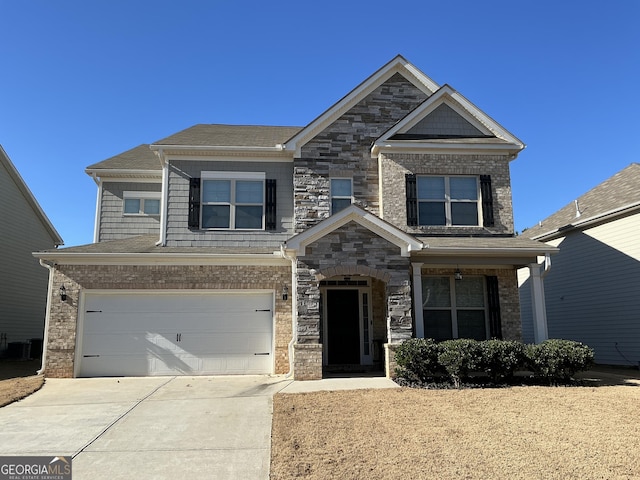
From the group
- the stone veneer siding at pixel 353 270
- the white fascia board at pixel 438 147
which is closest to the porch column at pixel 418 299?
the stone veneer siding at pixel 353 270

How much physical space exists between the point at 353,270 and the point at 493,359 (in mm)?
3617

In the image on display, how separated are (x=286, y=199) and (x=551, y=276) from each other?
986 centimetres

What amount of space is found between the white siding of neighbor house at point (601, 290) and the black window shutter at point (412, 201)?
6286mm

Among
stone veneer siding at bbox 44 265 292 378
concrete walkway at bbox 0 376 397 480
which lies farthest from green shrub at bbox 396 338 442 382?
stone veneer siding at bbox 44 265 292 378

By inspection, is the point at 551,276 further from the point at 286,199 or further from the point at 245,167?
the point at 245,167

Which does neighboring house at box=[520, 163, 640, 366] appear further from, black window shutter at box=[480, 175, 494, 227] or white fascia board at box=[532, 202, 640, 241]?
black window shutter at box=[480, 175, 494, 227]

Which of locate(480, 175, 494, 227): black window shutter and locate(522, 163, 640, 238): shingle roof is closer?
locate(480, 175, 494, 227): black window shutter

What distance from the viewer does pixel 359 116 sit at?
47.9 ft

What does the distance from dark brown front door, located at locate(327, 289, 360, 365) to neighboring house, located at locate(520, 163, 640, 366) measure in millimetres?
7727

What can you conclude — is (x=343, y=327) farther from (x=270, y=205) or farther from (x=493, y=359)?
(x=493, y=359)

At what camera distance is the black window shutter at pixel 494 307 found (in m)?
12.9

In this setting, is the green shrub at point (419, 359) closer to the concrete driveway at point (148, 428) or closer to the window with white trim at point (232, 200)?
the concrete driveway at point (148, 428)

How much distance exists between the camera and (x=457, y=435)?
6.67 meters

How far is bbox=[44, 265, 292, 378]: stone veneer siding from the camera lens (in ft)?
40.7
